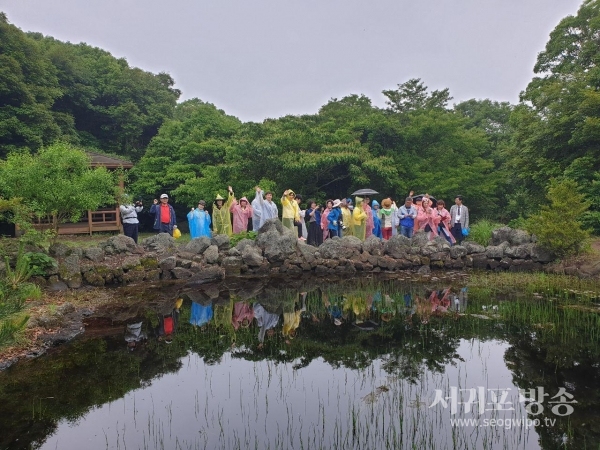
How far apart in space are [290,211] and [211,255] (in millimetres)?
2902

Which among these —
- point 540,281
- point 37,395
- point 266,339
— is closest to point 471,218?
point 540,281

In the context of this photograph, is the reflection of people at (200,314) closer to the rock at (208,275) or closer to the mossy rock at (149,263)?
the rock at (208,275)

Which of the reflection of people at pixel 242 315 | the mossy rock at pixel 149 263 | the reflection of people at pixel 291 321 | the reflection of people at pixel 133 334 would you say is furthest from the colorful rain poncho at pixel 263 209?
the reflection of people at pixel 133 334

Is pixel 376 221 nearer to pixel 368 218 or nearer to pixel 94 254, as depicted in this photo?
pixel 368 218

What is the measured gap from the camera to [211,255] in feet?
38.7

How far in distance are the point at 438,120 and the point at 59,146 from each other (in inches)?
557

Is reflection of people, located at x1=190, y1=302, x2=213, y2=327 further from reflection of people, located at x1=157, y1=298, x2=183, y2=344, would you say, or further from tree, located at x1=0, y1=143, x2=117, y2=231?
tree, located at x1=0, y1=143, x2=117, y2=231

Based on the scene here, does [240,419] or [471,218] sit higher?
[471,218]

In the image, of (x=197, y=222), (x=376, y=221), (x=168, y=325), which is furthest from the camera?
(x=376, y=221)

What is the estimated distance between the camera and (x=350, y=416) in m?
4.79

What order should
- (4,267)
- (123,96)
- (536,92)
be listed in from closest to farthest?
(4,267) < (536,92) < (123,96)

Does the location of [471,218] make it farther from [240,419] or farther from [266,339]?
[240,419]

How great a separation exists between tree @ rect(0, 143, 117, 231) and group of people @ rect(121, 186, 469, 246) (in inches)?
106

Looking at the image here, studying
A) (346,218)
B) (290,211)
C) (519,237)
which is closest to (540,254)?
(519,237)
